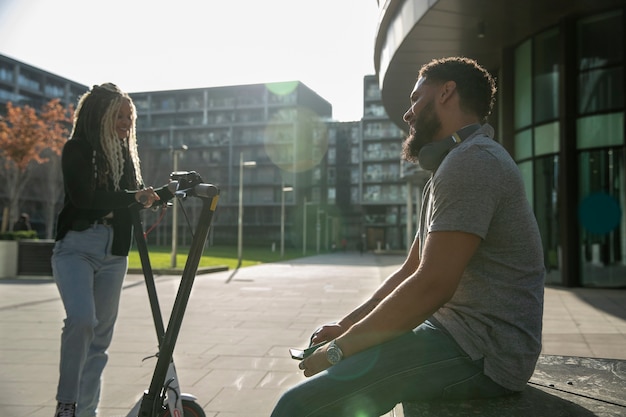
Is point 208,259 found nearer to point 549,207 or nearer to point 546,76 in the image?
point 549,207

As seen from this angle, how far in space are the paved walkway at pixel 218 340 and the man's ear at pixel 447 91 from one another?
2722 mm

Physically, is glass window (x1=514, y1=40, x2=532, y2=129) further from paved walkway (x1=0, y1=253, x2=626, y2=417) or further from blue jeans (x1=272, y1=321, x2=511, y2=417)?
blue jeans (x1=272, y1=321, x2=511, y2=417)

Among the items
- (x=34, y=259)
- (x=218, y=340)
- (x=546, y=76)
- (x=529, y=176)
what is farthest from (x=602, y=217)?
(x=34, y=259)

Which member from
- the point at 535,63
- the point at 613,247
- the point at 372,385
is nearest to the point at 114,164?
the point at 372,385

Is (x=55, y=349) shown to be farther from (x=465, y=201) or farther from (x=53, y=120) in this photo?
(x=53, y=120)

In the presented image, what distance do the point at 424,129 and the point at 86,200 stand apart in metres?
1.85

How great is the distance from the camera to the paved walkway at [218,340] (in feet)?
14.1

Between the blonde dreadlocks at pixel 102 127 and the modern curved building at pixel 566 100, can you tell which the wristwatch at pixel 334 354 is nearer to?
the blonde dreadlocks at pixel 102 127

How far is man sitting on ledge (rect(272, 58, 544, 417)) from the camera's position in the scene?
5.37 feet

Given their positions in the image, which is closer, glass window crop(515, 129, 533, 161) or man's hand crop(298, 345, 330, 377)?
man's hand crop(298, 345, 330, 377)

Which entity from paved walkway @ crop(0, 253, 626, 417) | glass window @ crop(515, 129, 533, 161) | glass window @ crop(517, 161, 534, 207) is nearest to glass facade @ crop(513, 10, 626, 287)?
glass window @ crop(517, 161, 534, 207)

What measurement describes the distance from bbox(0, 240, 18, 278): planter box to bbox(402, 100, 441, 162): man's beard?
54.4 feet

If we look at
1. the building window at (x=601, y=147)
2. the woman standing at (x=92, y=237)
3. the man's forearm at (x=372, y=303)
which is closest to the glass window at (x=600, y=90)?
the building window at (x=601, y=147)

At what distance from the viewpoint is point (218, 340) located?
6.82m
